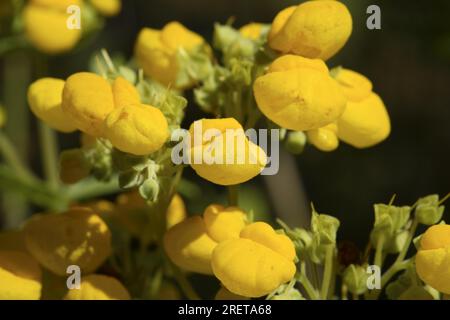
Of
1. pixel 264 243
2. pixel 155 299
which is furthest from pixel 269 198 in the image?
pixel 264 243

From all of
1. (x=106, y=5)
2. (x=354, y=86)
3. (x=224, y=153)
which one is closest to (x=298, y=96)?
(x=224, y=153)

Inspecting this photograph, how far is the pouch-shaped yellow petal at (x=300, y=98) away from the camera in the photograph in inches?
74.4

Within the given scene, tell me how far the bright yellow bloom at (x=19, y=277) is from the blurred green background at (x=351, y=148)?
5.24ft

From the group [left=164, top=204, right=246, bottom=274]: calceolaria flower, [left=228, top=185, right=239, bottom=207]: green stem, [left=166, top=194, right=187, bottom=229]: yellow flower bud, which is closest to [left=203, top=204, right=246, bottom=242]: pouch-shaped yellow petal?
[left=164, top=204, right=246, bottom=274]: calceolaria flower

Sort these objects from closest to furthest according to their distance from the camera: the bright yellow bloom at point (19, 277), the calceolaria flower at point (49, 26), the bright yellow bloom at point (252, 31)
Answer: the bright yellow bloom at point (19, 277)
the bright yellow bloom at point (252, 31)
the calceolaria flower at point (49, 26)

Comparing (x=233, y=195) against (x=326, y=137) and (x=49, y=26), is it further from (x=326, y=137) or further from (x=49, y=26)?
(x=49, y=26)

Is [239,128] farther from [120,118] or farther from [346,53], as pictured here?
[346,53]

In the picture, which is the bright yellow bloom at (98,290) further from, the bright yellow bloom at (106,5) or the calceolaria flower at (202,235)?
the bright yellow bloom at (106,5)

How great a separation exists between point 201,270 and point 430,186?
8.48ft

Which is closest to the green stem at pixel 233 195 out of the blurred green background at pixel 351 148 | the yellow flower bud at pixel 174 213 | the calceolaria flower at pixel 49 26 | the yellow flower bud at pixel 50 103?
the yellow flower bud at pixel 174 213

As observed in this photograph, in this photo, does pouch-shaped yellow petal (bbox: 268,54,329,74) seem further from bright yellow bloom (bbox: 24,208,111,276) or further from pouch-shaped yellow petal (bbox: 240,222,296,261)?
bright yellow bloom (bbox: 24,208,111,276)

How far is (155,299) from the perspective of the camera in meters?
2.23

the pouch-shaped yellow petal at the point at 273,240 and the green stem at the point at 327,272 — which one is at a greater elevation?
the pouch-shaped yellow petal at the point at 273,240

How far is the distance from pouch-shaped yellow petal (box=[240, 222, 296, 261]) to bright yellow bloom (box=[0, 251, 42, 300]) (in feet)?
1.61
